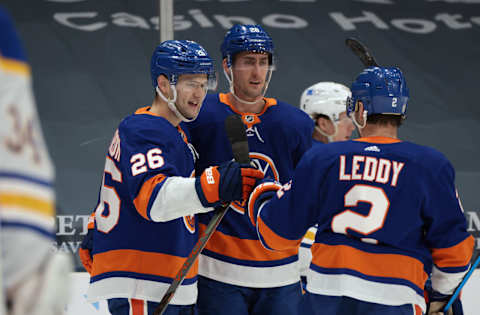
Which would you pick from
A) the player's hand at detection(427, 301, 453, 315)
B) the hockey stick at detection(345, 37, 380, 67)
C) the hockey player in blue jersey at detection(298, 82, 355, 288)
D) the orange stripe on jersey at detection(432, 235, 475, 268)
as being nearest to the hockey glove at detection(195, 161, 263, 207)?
the orange stripe on jersey at detection(432, 235, 475, 268)

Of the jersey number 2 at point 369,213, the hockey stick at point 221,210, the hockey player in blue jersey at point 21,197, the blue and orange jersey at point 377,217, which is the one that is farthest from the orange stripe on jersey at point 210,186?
the hockey player in blue jersey at point 21,197

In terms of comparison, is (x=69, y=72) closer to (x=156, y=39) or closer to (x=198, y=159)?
(x=156, y=39)

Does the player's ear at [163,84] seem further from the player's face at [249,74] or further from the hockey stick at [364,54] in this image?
the hockey stick at [364,54]

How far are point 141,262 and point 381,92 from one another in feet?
2.89

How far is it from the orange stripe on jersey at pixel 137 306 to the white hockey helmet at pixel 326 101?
1651 millimetres

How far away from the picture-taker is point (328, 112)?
329cm

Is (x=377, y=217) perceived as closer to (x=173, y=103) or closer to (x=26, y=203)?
(x=173, y=103)

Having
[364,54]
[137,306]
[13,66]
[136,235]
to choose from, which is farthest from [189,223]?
[13,66]

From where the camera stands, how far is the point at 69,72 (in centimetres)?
392

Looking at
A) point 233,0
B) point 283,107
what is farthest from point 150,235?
point 233,0

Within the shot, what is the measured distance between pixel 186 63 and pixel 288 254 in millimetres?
804

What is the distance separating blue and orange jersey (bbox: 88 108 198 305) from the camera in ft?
6.28

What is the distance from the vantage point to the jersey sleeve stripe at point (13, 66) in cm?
81

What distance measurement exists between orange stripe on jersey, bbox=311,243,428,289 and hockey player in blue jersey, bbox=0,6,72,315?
1.18 metres
